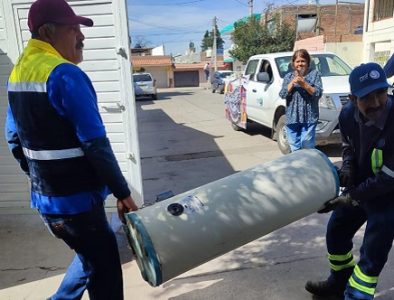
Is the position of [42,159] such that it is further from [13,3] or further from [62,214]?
[13,3]

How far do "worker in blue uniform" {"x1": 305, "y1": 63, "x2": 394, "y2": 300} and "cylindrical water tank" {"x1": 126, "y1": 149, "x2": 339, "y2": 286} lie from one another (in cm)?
16

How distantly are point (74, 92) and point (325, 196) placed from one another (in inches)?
61.0

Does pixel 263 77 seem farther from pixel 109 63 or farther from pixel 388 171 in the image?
pixel 388 171

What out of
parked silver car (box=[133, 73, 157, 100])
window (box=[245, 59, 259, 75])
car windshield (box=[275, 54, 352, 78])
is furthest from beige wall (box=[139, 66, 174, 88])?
car windshield (box=[275, 54, 352, 78])

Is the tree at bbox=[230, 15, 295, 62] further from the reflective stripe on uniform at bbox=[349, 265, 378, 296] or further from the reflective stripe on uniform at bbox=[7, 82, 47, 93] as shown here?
the reflective stripe on uniform at bbox=[7, 82, 47, 93]

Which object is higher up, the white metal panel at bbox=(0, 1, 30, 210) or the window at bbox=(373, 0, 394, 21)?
the window at bbox=(373, 0, 394, 21)

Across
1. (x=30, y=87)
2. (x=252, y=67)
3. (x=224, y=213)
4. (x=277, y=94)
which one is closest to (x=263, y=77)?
(x=277, y=94)

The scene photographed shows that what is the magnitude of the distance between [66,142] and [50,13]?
2.11 ft

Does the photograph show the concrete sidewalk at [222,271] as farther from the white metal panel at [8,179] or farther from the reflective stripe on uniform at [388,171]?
the reflective stripe on uniform at [388,171]

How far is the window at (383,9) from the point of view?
20.5 m

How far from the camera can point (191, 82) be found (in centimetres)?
5166

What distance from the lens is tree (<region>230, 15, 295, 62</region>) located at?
103 feet

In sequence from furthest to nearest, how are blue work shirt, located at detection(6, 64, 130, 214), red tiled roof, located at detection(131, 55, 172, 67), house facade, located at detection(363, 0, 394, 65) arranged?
red tiled roof, located at detection(131, 55, 172, 67) → house facade, located at detection(363, 0, 394, 65) → blue work shirt, located at detection(6, 64, 130, 214)

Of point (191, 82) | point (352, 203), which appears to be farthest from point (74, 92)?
point (191, 82)
